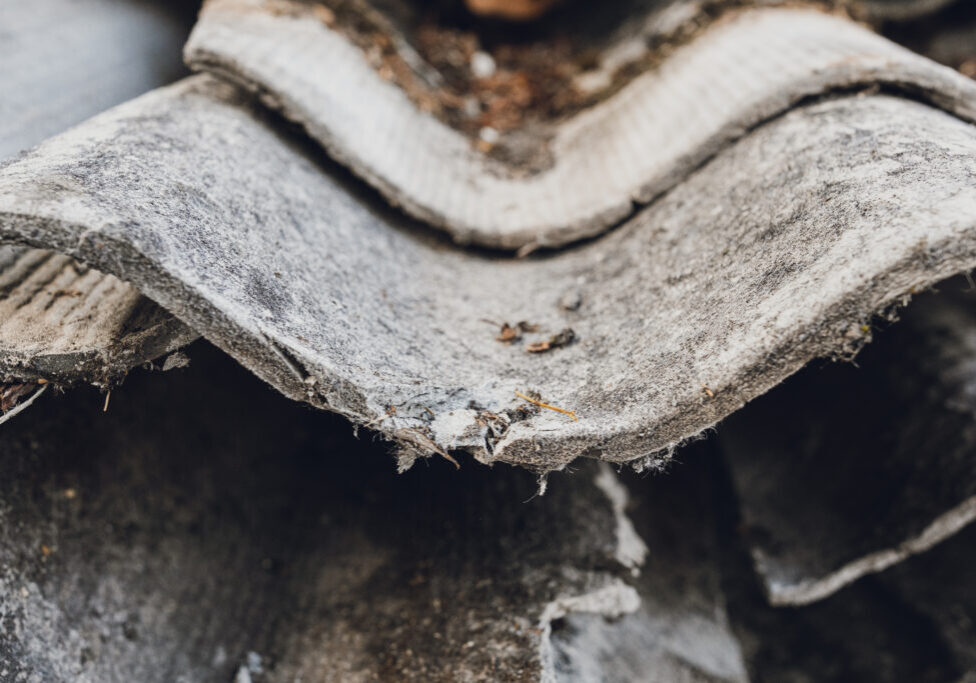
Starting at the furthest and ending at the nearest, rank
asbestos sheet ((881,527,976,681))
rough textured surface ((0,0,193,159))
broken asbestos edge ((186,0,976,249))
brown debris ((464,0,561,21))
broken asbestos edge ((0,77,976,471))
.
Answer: brown debris ((464,0,561,21)) → asbestos sheet ((881,527,976,681)) → rough textured surface ((0,0,193,159)) → broken asbestos edge ((186,0,976,249)) → broken asbestos edge ((0,77,976,471))

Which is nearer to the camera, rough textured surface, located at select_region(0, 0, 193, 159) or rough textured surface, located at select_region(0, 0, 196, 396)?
rough textured surface, located at select_region(0, 0, 196, 396)

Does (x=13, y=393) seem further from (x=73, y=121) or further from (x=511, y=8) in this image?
(x=511, y=8)

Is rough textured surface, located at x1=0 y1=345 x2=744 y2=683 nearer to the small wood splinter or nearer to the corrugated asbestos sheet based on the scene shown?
the corrugated asbestos sheet

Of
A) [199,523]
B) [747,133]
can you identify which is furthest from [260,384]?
[747,133]

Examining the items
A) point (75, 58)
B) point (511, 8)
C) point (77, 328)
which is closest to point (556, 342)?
point (77, 328)

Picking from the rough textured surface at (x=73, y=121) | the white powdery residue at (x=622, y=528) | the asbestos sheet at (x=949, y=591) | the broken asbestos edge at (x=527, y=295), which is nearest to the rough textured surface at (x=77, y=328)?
the rough textured surface at (x=73, y=121)

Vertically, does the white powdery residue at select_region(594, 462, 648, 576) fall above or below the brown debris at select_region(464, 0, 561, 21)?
below

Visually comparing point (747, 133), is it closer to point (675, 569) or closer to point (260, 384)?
point (675, 569)

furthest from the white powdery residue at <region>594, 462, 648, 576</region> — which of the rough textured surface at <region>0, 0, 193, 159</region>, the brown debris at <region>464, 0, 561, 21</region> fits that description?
the brown debris at <region>464, 0, 561, 21</region>

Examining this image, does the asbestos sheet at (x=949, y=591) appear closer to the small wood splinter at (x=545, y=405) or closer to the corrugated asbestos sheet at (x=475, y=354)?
the corrugated asbestos sheet at (x=475, y=354)
